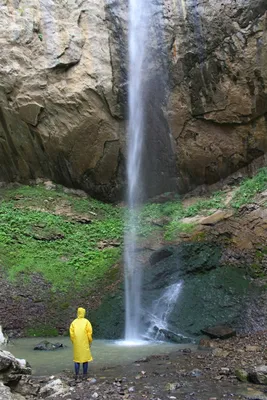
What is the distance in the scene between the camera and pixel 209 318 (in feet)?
32.7

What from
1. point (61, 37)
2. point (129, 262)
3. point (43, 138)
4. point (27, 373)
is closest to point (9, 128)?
point (43, 138)

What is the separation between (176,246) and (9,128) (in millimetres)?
8959

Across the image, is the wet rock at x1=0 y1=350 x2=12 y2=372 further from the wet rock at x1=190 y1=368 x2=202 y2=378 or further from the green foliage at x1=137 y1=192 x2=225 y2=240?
the green foliage at x1=137 y1=192 x2=225 y2=240

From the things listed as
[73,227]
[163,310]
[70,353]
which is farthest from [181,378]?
[73,227]

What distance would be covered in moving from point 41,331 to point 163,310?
322 centimetres

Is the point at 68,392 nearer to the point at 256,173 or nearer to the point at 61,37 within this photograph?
the point at 256,173

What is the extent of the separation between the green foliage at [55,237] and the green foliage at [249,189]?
4437mm

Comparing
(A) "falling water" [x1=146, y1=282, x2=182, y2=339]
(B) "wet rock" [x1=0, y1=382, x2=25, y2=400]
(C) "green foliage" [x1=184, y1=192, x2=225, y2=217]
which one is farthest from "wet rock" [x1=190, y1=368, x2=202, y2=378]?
(C) "green foliage" [x1=184, y1=192, x2=225, y2=217]

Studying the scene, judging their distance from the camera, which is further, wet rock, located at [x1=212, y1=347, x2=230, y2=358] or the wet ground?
wet rock, located at [x1=212, y1=347, x2=230, y2=358]

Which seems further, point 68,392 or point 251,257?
point 251,257

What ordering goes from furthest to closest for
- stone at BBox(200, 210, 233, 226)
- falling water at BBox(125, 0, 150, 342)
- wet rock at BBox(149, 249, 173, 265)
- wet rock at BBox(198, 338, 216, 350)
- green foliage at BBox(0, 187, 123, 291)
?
falling water at BBox(125, 0, 150, 342)
stone at BBox(200, 210, 233, 226)
green foliage at BBox(0, 187, 123, 291)
wet rock at BBox(149, 249, 173, 265)
wet rock at BBox(198, 338, 216, 350)

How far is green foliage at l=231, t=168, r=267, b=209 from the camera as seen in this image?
1427cm

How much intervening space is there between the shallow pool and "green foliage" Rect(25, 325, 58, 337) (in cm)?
37

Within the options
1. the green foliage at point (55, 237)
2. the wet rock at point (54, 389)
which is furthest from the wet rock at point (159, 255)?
the wet rock at point (54, 389)
